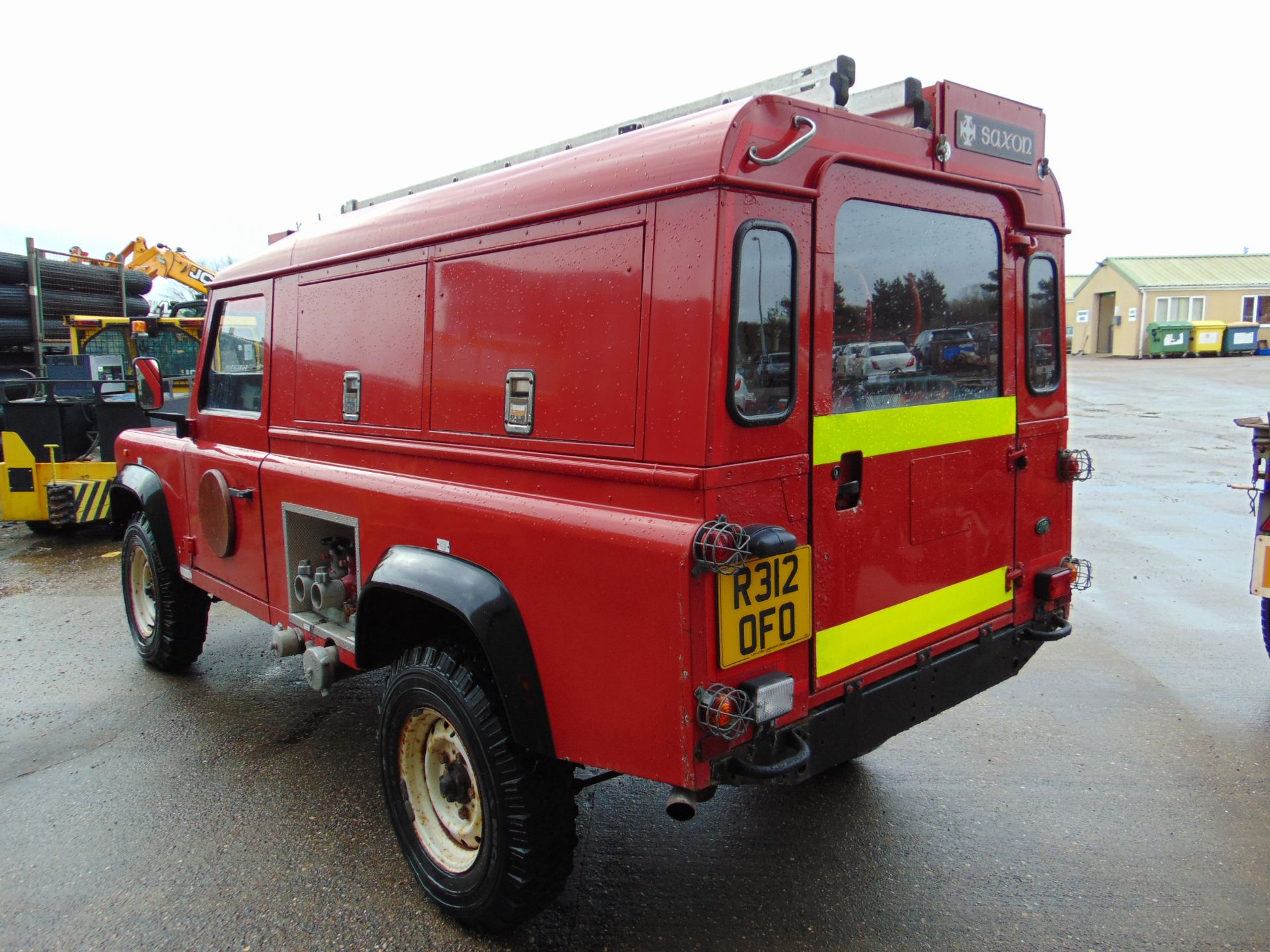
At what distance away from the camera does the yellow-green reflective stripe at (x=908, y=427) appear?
2.61 meters

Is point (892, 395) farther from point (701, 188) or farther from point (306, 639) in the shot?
point (306, 639)

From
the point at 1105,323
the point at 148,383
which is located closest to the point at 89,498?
the point at 148,383

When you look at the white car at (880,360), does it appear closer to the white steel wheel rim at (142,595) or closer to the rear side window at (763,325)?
the rear side window at (763,325)

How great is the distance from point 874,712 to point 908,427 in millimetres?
907

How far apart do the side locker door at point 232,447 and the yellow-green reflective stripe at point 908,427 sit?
2.69m

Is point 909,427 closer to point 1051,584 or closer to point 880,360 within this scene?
point 880,360

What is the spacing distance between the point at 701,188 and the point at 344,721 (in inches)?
139

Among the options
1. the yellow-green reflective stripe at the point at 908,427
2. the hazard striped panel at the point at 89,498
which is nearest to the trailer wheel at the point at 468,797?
the yellow-green reflective stripe at the point at 908,427

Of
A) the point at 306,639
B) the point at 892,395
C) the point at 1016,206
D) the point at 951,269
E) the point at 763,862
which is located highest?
the point at 1016,206

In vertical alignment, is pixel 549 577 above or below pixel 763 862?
above

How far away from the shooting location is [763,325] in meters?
2.40

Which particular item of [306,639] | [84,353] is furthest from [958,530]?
[84,353]

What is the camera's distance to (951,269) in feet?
9.98

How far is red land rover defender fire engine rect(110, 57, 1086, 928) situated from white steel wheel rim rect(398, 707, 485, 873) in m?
0.01
